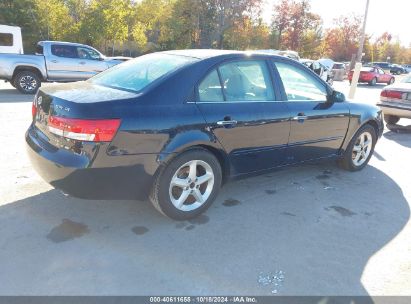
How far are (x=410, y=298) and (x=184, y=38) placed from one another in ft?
117

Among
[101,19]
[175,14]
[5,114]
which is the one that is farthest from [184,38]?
[5,114]

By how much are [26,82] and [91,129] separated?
32.8ft

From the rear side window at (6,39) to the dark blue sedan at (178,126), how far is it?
44.0ft

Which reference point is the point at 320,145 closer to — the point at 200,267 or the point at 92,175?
the point at 200,267

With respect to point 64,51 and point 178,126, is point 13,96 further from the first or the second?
point 178,126

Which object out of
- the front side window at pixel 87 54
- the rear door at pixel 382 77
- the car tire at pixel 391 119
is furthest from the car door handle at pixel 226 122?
the rear door at pixel 382 77

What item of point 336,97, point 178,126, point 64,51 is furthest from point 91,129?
point 64,51

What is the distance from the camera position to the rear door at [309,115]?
13.6 ft

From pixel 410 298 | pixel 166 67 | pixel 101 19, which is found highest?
pixel 101 19

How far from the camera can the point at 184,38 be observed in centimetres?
3581

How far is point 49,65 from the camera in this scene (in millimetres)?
11828

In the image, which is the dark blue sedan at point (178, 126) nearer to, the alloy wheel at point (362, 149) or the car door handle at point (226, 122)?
the car door handle at point (226, 122)

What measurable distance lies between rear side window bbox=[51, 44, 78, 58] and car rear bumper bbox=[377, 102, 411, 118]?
992cm

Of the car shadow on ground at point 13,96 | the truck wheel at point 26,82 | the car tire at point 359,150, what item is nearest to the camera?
the car tire at point 359,150
